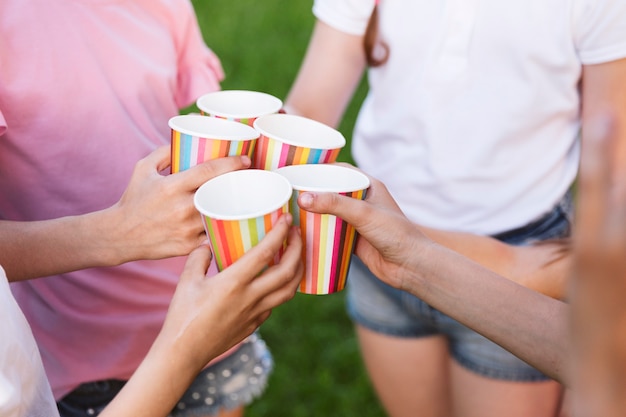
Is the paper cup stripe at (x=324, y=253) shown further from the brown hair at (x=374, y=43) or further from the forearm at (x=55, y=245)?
the brown hair at (x=374, y=43)

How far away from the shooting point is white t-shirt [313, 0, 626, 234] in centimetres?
150

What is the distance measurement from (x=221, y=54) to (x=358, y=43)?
2.93 m

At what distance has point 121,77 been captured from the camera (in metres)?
1.49

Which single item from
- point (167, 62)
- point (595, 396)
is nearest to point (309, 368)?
point (167, 62)

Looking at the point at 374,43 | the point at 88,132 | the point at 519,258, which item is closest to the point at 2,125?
the point at 88,132

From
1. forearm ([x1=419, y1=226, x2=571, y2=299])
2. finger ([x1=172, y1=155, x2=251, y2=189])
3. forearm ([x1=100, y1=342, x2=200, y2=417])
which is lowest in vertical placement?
forearm ([x1=100, y1=342, x2=200, y2=417])

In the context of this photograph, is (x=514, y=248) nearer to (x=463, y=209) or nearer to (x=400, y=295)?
(x=463, y=209)

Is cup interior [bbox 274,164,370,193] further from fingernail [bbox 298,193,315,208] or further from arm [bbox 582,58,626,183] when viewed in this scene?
arm [bbox 582,58,626,183]

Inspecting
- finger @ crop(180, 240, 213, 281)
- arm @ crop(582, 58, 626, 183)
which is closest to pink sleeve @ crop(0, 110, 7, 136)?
finger @ crop(180, 240, 213, 281)

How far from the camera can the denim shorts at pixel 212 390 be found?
158 cm

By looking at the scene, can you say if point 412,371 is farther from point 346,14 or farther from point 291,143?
point 346,14

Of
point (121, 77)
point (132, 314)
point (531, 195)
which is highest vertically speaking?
point (121, 77)

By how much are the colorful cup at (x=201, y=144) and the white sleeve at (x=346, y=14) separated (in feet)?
1.74

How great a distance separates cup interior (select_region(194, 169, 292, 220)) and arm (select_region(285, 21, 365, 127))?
0.56 m
